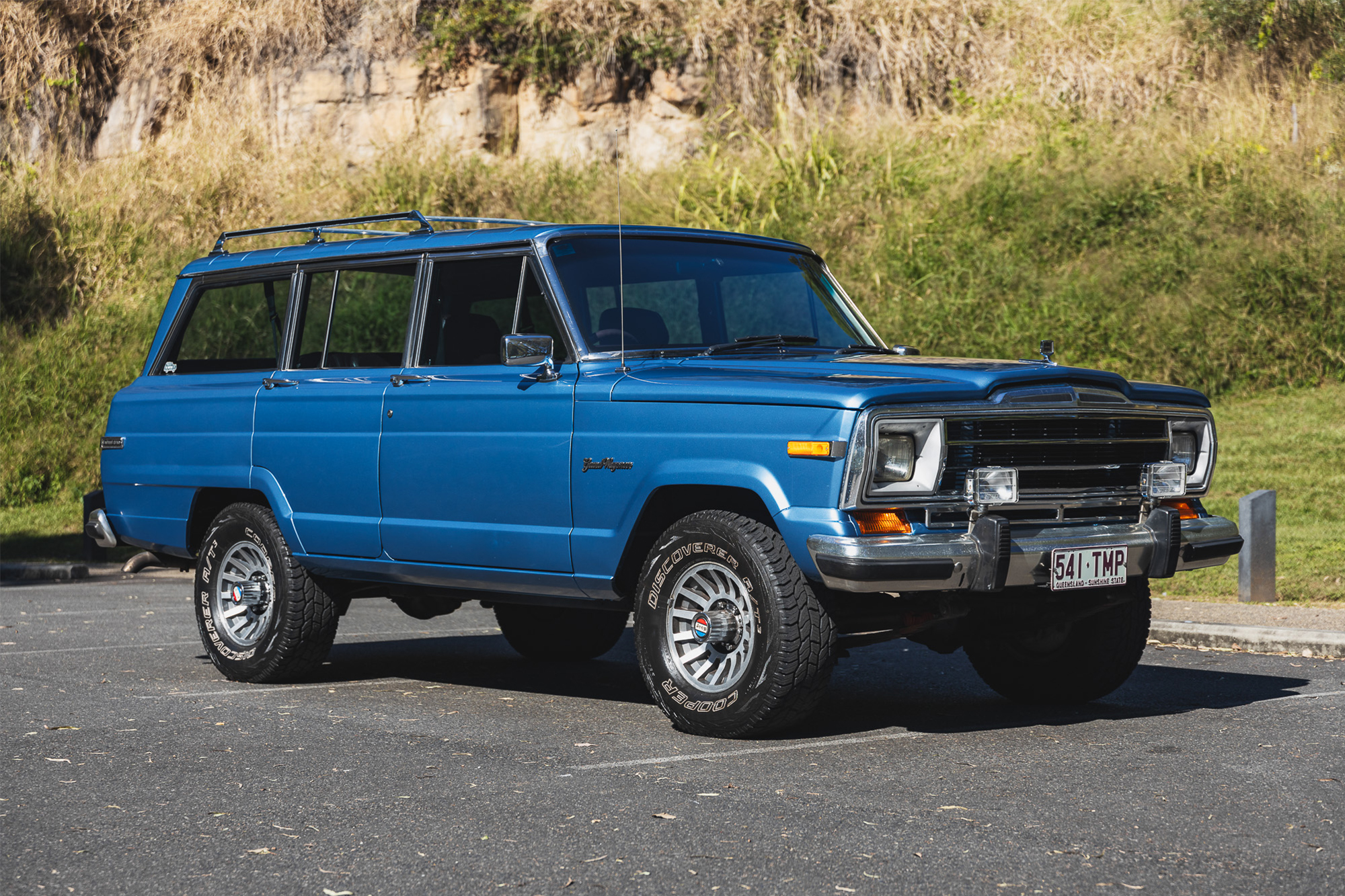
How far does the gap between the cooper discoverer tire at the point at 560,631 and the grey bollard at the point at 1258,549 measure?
4.45 meters

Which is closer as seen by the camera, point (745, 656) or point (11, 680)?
point (745, 656)

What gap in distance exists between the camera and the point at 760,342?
23.9ft

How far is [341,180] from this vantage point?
25047 mm

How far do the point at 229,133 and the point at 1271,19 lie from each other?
17042 millimetres

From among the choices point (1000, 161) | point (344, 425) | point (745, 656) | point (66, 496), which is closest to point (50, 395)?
point (66, 496)

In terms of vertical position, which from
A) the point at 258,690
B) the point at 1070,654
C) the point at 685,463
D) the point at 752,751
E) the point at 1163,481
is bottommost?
the point at 258,690

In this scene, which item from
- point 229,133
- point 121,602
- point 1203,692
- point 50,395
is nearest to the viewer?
point 1203,692

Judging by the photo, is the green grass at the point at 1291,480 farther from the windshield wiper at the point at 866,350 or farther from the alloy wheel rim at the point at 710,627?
the alloy wheel rim at the point at 710,627

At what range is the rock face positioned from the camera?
84.4 ft

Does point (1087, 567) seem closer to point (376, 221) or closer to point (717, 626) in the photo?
point (717, 626)

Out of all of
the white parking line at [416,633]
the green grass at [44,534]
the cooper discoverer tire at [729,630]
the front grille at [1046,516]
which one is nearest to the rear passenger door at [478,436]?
the cooper discoverer tire at [729,630]

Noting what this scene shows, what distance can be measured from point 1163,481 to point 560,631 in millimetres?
3676

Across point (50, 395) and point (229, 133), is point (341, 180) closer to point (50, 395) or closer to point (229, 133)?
point (229, 133)

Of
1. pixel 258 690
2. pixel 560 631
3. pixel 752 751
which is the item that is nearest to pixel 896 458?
pixel 752 751
